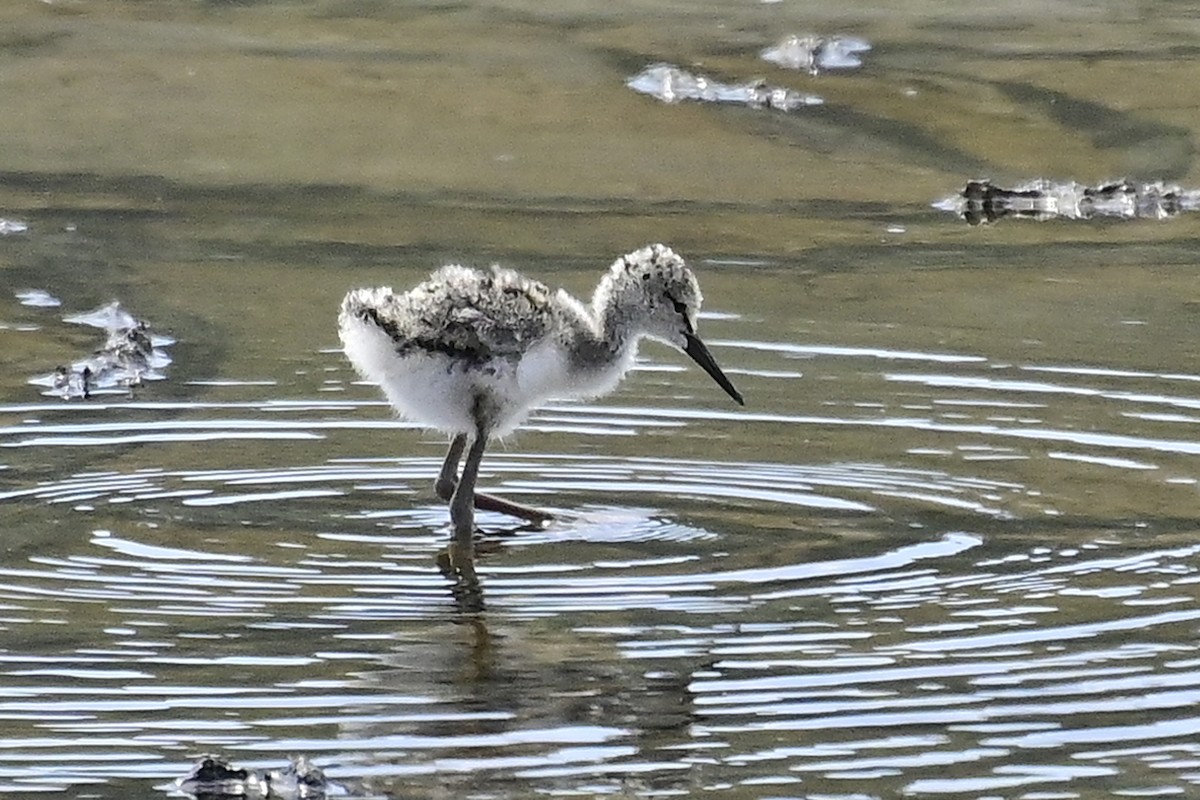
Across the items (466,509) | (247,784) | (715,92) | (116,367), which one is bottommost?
(247,784)

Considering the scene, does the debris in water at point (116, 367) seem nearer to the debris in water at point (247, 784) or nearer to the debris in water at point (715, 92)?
the debris in water at point (247, 784)

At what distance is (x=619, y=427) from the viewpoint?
7.84 m

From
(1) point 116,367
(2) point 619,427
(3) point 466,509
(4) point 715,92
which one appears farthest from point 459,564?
(4) point 715,92

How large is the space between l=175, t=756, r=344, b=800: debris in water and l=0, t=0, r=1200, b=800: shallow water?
85 mm

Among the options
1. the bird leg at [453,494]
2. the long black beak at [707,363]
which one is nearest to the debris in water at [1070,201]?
the long black beak at [707,363]

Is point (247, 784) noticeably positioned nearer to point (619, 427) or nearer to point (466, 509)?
point (466, 509)

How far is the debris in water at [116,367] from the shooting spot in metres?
8.17

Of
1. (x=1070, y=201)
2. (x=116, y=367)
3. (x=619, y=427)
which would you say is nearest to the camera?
(x=619, y=427)

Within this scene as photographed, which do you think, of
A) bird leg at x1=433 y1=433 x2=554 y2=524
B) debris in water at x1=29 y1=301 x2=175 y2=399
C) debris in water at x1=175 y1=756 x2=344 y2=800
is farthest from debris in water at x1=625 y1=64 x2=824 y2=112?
debris in water at x1=175 y1=756 x2=344 y2=800

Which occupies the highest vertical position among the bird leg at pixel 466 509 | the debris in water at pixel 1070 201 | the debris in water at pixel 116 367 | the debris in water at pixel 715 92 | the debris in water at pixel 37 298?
the debris in water at pixel 715 92

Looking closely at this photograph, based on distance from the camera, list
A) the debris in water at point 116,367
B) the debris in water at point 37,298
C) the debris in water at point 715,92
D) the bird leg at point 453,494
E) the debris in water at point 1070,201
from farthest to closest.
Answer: the debris in water at point 715,92
the debris in water at point 1070,201
the debris in water at point 37,298
the debris in water at point 116,367
the bird leg at point 453,494

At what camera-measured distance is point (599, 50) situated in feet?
43.5

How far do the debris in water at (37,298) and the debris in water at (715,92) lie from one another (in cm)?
390

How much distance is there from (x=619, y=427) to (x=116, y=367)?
5.71ft
